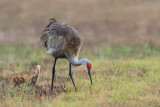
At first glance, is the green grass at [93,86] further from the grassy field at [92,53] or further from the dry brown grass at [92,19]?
the dry brown grass at [92,19]

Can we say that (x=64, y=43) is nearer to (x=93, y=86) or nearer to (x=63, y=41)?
(x=63, y=41)

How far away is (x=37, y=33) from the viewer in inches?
678

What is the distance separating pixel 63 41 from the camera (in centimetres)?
721

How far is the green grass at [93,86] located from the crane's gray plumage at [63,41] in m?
0.72

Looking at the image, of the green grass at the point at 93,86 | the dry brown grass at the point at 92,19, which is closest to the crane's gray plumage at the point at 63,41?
the green grass at the point at 93,86

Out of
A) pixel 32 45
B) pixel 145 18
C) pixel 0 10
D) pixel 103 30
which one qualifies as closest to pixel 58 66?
pixel 32 45

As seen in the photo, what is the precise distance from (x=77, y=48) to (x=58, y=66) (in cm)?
258

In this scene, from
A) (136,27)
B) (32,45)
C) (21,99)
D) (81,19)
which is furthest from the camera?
(81,19)

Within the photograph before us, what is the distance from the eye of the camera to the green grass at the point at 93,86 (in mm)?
6172

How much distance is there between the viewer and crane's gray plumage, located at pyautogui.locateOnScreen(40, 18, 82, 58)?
715 cm

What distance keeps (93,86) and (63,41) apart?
113 cm

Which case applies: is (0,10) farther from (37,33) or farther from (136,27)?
(136,27)

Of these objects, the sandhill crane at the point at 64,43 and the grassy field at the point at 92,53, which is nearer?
the grassy field at the point at 92,53

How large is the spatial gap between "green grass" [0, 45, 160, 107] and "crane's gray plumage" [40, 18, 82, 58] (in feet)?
2.37
